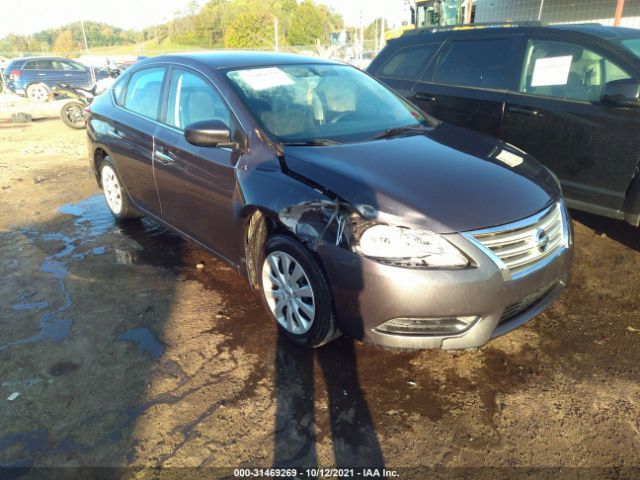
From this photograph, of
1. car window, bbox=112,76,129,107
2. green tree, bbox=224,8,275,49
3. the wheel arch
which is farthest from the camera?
green tree, bbox=224,8,275,49


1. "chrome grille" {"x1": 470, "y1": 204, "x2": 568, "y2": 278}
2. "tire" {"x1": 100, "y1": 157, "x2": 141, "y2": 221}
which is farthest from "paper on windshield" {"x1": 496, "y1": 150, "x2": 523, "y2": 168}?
"tire" {"x1": 100, "y1": 157, "x2": 141, "y2": 221}

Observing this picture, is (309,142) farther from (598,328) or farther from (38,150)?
(38,150)

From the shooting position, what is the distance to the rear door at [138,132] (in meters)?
4.06

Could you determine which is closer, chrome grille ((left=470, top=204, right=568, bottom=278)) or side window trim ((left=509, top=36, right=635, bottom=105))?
chrome grille ((left=470, top=204, right=568, bottom=278))

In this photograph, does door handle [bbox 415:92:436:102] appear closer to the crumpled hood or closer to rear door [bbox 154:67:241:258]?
the crumpled hood

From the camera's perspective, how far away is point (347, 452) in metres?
2.28

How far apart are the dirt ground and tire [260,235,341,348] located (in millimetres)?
166

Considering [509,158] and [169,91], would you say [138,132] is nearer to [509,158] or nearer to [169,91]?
[169,91]

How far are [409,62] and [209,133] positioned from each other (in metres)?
3.27

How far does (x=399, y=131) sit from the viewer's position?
11.4 feet

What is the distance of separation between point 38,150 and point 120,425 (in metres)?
8.65

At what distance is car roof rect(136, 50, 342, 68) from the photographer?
12.0ft

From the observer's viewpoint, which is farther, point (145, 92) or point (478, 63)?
point (478, 63)

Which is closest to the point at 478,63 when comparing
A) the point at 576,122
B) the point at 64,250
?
the point at 576,122
